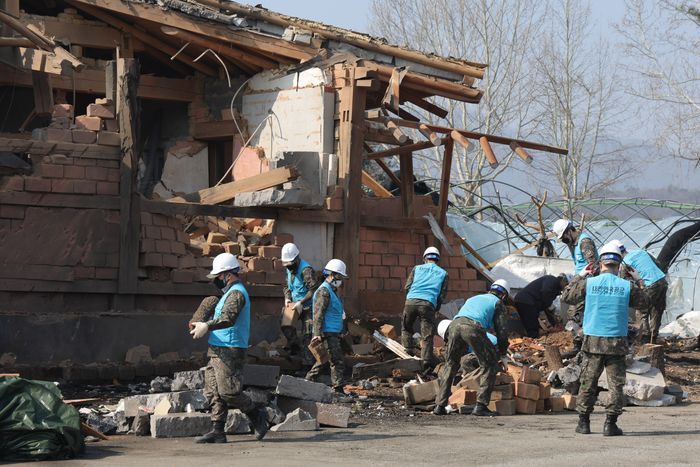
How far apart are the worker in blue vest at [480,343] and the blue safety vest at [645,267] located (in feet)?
18.3

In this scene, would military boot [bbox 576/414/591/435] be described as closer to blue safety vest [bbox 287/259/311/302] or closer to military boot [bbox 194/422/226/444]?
military boot [bbox 194/422/226/444]

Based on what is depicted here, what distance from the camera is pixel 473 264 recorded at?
2053 cm

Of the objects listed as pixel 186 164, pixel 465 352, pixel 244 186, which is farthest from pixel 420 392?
pixel 186 164

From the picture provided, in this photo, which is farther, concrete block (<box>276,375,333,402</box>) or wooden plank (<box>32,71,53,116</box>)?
wooden plank (<box>32,71,53,116</box>)

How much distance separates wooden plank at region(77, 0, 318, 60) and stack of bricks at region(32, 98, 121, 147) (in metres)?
2.57

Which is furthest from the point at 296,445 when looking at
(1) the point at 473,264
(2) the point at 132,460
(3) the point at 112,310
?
(1) the point at 473,264

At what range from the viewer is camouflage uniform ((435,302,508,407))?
13320 mm

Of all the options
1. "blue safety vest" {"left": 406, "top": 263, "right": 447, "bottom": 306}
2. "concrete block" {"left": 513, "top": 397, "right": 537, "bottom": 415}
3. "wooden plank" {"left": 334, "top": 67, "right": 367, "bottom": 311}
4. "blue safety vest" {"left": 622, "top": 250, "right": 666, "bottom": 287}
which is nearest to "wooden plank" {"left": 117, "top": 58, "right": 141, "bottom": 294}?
"wooden plank" {"left": 334, "top": 67, "right": 367, "bottom": 311}

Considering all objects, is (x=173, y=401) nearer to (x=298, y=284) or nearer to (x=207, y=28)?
(x=298, y=284)

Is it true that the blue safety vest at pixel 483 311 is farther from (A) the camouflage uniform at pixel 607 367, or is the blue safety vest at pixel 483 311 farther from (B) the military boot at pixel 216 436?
(B) the military boot at pixel 216 436

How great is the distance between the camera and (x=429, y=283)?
54.0 ft

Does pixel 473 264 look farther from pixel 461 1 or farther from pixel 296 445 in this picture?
pixel 461 1

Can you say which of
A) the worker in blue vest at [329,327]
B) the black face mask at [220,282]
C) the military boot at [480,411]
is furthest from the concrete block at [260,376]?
the military boot at [480,411]

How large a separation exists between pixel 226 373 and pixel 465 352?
3.67 m
